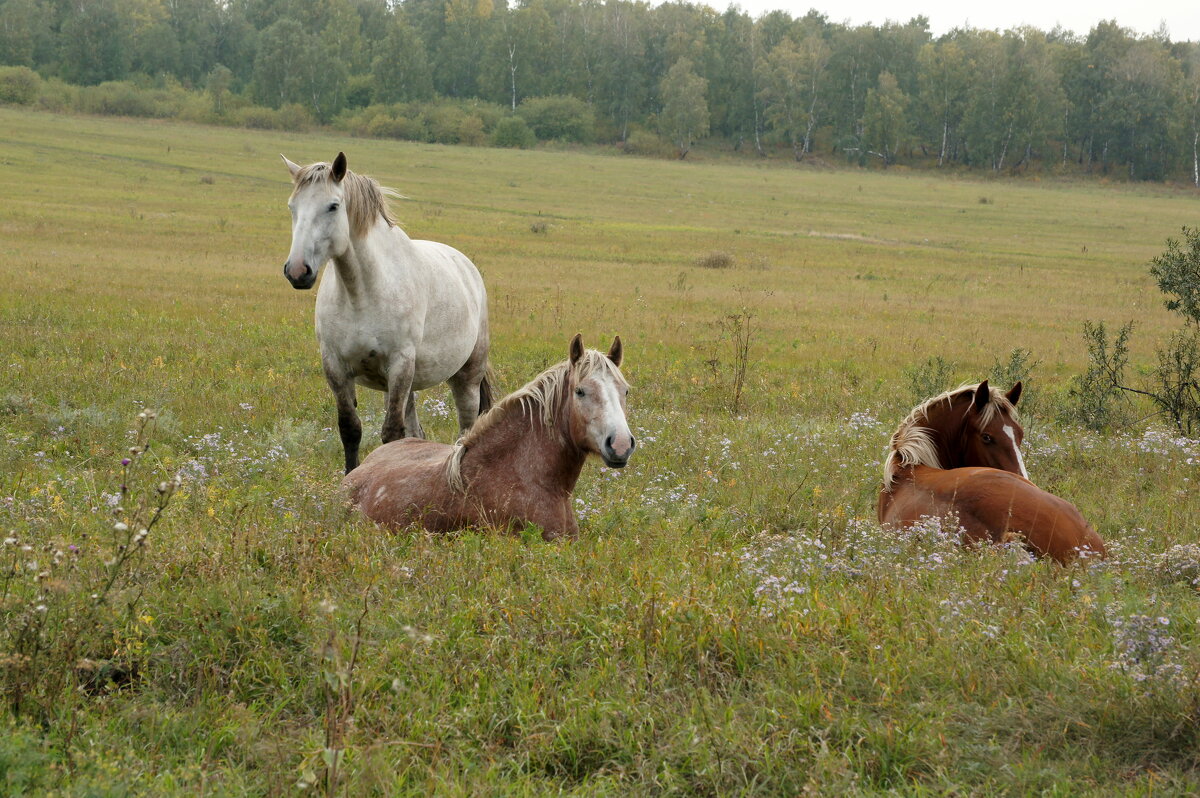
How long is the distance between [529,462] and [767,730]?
3.05 m

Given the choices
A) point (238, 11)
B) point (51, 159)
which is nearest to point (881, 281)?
point (51, 159)

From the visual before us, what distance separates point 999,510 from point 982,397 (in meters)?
1.33

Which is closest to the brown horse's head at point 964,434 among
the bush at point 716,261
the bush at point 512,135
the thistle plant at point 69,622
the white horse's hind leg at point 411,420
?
the white horse's hind leg at point 411,420

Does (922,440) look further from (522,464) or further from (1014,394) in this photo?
(522,464)

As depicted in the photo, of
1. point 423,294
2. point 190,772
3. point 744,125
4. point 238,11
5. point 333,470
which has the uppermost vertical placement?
point 238,11

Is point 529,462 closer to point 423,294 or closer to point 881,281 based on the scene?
point 423,294

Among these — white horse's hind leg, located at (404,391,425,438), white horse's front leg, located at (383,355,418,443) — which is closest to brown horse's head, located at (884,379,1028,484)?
white horse's front leg, located at (383,355,418,443)

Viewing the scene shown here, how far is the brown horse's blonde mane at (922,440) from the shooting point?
25.3 ft

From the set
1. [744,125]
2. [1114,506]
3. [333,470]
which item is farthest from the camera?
[744,125]

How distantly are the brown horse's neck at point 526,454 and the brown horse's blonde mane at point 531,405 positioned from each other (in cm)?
2

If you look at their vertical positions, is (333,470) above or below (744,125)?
below

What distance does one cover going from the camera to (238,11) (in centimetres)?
13150

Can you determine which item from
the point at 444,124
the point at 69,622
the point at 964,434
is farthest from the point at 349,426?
the point at 444,124

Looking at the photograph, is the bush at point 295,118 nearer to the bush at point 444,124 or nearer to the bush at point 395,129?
the bush at point 395,129
